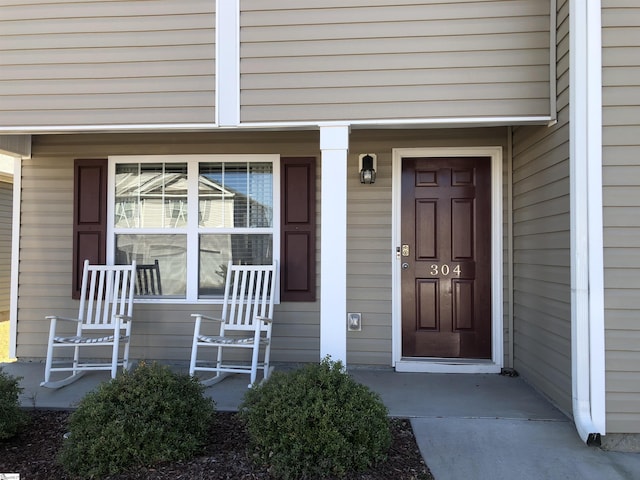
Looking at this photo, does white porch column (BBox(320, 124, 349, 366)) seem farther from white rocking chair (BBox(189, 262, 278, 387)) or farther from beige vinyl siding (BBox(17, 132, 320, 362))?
beige vinyl siding (BBox(17, 132, 320, 362))

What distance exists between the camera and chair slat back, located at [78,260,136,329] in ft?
12.7

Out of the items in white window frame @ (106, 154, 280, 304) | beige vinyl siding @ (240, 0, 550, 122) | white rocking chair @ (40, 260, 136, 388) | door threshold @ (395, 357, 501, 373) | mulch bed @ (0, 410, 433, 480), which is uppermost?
beige vinyl siding @ (240, 0, 550, 122)

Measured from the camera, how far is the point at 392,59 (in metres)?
3.03

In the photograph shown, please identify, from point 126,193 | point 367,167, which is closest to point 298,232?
point 367,167

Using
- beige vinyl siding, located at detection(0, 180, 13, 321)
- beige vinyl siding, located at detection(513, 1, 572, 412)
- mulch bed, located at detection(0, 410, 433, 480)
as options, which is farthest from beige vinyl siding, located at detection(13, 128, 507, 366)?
beige vinyl siding, located at detection(0, 180, 13, 321)

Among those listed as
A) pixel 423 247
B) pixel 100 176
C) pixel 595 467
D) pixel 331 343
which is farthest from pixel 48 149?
pixel 595 467

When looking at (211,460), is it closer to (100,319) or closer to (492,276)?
(100,319)

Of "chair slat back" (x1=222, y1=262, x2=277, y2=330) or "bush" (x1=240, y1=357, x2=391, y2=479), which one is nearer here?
"bush" (x1=240, y1=357, x2=391, y2=479)

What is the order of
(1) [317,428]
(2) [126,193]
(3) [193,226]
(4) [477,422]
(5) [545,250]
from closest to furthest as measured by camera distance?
(1) [317,428], (4) [477,422], (5) [545,250], (3) [193,226], (2) [126,193]

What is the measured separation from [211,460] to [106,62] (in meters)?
2.58

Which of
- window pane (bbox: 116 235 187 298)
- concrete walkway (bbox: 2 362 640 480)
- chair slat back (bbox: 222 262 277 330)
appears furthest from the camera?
window pane (bbox: 116 235 187 298)

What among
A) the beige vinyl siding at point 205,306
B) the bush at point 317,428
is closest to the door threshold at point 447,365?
the beige vinyl siding at point 205,306

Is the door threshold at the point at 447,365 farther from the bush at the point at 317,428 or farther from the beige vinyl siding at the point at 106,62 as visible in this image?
the beige vinyl siding at the point at 106,62

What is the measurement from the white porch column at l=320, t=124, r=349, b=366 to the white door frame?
3.53 ft
